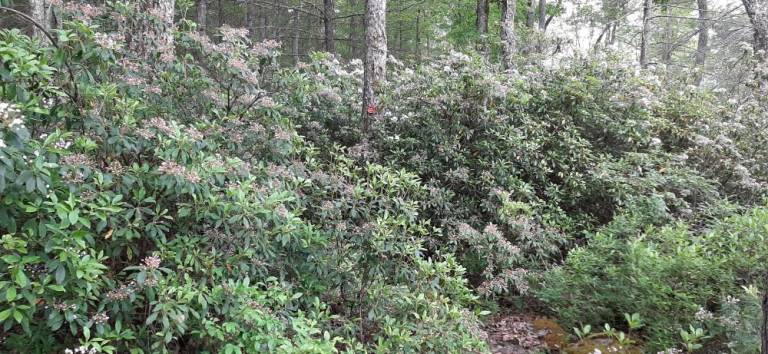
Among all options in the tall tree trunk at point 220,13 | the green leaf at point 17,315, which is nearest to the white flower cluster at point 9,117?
the green leaf at point 17,315

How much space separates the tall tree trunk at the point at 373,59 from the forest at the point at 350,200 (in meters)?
0.03

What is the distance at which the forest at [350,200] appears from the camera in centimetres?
243

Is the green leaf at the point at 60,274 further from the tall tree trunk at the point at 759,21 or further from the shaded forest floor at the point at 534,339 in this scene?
the tall tree trunk at the point at 759,21

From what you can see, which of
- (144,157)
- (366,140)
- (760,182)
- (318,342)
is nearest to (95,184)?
(144,157)

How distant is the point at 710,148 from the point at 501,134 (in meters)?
3.21

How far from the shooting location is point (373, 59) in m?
6.33

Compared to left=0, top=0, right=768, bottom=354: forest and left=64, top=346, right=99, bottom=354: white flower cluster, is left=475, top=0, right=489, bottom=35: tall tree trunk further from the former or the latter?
left=64, top=346, right=99, bottom=354: white flower cluster

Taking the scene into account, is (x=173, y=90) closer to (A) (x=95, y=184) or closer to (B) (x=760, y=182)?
(A) (x=95, y=184)

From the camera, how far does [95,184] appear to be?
2482mm

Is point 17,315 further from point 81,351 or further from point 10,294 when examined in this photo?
point 81,351

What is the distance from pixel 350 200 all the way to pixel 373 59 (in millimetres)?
3157

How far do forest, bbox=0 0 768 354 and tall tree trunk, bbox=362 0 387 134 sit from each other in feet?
0.10

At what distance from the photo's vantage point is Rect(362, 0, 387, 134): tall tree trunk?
6.13 meters

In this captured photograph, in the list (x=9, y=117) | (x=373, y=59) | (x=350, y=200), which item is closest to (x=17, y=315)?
(x=9, y=117)
